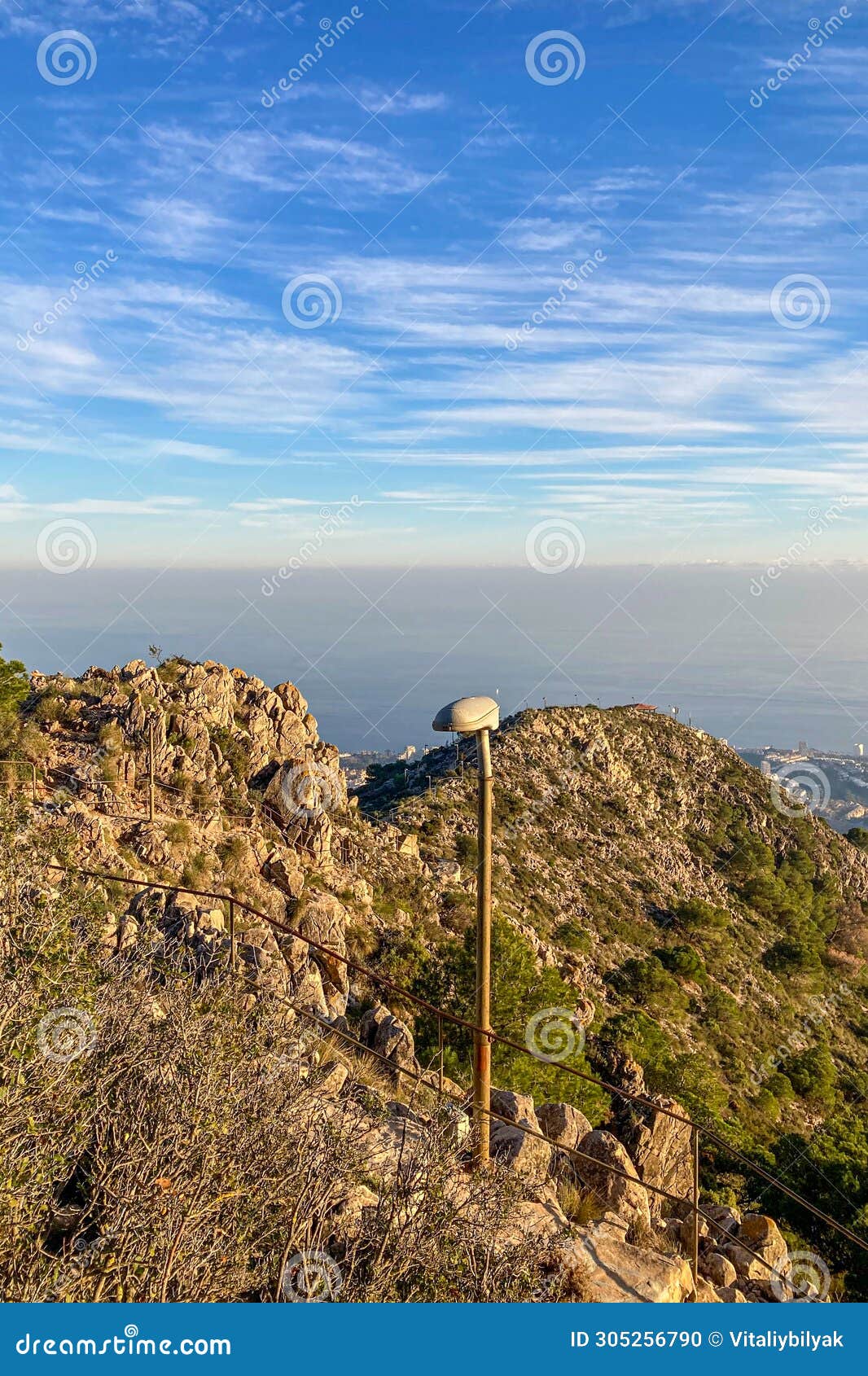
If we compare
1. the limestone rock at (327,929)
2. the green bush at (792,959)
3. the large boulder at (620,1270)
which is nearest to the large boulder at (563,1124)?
the large boulder at (620,1270)

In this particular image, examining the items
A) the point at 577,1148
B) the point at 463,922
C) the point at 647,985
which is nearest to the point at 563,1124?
the point at 577,1148

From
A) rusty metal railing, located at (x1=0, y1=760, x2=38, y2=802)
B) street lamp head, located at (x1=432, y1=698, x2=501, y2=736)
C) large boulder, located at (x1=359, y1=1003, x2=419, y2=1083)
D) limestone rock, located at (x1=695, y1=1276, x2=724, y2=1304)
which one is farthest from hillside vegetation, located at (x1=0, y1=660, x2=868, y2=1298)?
street lamp head, located at (x1=432, y1=698, x2=501, y2=736)

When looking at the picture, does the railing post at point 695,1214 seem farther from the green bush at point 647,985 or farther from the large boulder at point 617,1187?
the green bush at point 647,985

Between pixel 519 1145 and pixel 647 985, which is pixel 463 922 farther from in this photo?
pixel 519 1145

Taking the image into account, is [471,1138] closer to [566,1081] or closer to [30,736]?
[566,1081]

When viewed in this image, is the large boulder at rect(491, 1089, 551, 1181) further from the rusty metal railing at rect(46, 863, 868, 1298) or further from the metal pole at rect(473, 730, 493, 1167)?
the metal pole at rect(473, 730, 493, 1167)

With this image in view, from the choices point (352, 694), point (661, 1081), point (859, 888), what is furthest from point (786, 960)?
point (352, 694)
